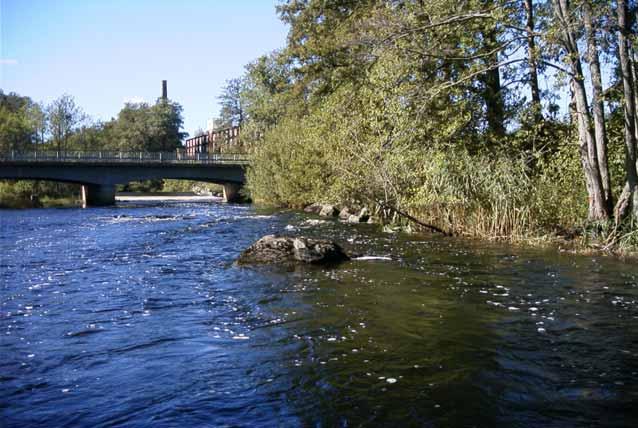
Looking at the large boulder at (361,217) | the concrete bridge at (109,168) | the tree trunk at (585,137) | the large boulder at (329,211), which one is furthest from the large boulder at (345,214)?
the concrete bridge at (109,168)

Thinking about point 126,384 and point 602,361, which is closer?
point 126,384

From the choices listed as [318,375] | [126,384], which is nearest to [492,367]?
[318,375]

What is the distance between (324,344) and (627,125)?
14.4 m

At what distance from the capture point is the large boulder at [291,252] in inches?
656

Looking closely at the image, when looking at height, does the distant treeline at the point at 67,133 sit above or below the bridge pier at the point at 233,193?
above

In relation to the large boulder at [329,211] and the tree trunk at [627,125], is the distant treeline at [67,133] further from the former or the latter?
the tree trunk at [627,125]

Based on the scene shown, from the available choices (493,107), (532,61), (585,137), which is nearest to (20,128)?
(493,107)

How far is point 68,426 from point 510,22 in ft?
57.6

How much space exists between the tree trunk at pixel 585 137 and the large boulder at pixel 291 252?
839 centimetres

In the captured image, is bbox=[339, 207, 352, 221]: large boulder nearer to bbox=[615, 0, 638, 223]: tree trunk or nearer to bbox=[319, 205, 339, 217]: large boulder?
bbox=[319, 205, 339, 217]: large boulder

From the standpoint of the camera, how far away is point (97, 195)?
205 feet

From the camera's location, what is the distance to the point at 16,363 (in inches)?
322

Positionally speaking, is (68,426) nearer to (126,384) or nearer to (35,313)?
(126,384)

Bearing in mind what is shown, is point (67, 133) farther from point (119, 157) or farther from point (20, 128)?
point (119, 157)
